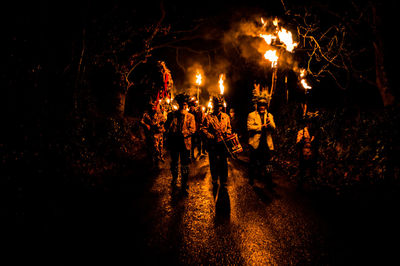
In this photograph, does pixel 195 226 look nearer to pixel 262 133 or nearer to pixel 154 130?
pixel 262 133

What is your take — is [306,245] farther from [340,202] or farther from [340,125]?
[340,125]

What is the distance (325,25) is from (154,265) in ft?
38.3

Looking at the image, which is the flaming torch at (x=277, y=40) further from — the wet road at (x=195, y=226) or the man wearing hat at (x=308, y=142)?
the wet road at (x=195, y=226)

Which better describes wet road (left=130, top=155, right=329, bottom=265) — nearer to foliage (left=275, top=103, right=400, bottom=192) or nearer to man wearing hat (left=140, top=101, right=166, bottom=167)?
foliage (left=275, top=103, right=400, bottom=192)

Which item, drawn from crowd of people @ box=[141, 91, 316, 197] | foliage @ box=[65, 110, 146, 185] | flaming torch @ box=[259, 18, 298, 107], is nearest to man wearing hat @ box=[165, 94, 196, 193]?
crowd of people @ box=[141, 91, 316, 197]

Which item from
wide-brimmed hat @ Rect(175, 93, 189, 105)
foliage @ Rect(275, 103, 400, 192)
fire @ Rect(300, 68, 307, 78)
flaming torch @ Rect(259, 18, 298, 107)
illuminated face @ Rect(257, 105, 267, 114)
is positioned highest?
flaming torch @ Rect(259, 18, 298, 107)

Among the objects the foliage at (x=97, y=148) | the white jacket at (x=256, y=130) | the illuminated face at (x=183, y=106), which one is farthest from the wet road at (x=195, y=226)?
the illuminated face at (x=183, y=106)

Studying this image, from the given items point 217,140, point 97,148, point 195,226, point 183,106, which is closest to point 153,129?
point 97,148

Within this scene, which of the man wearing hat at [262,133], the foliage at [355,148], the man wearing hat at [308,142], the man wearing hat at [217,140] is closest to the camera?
the foliage at [355,148]

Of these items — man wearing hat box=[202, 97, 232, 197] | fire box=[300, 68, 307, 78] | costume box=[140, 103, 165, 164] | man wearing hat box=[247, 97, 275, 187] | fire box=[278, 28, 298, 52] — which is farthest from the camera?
fire box=[300, 68, 307, 78]

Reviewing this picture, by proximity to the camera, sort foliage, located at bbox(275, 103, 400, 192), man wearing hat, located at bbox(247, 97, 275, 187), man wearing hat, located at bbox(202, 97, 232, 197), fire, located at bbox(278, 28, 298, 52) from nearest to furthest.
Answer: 1. foliage, located at bbox(275, 103, 400, 192)
2. man wearing hat, located at bbox(202, 97, 232, 197)
3. man wearing hat, located at bbox(247, 97, 275, 187)
4. fire, located at bbox(278, 28, 298, 52)

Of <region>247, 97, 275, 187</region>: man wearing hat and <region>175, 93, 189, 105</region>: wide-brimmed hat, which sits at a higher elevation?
<region>175, 93, 189, 105</region>: wide-brimmed hat

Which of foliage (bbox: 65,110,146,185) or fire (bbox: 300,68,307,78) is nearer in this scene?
foliage (bbox: 65,110,146,185)

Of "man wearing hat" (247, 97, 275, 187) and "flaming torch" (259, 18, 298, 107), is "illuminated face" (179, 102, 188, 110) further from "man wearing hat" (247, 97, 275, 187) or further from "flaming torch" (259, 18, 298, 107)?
"flaming torch" (259, 18, 298, 107)
